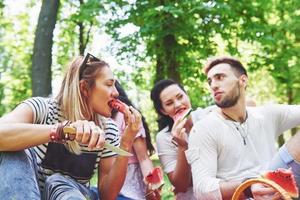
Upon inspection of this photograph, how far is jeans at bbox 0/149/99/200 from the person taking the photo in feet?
7.38

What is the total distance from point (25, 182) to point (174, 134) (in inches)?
57.5

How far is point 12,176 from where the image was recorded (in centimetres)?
228

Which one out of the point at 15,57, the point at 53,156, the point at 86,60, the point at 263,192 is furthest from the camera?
the point at 15,57

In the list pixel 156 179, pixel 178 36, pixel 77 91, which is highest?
pixel 178 36

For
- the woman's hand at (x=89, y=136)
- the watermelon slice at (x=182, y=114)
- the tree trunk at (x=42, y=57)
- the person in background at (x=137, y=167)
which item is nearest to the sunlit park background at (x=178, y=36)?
the tree trunk at (x=42, y=57)

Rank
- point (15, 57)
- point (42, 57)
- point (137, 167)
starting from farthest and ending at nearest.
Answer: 1. point (15, 57)
2. point (42, 57)
3. point (137, 167)

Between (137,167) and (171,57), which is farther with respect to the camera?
(171,57)

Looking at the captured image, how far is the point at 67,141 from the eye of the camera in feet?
7.98

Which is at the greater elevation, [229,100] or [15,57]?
[15,57]

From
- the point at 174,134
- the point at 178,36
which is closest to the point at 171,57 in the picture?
the point at 178,36

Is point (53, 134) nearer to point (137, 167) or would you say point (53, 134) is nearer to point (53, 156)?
point (53, 156)

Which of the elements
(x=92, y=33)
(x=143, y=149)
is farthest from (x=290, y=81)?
(x=143, y=149)

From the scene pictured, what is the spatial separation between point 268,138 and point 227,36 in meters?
7.59

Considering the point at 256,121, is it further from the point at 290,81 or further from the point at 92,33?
the point at 92,33
